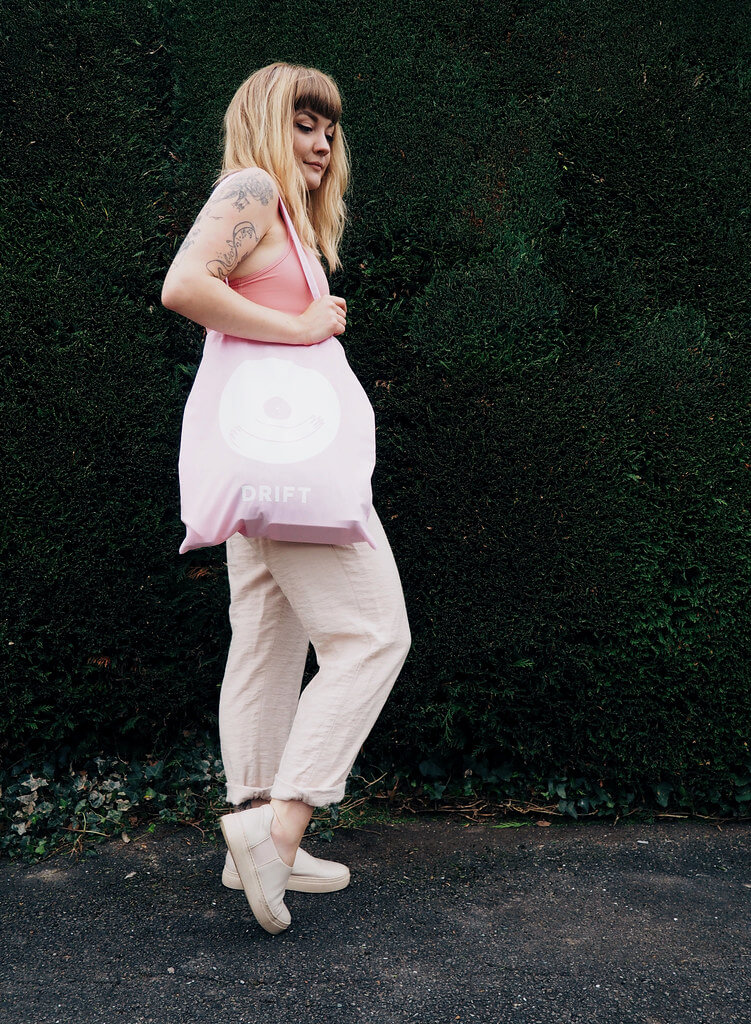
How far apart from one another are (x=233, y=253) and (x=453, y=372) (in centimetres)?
103

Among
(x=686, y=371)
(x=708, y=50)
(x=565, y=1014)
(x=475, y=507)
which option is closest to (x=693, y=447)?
(x=686, y=371)

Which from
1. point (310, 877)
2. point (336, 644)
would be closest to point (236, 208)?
point (336, 644)

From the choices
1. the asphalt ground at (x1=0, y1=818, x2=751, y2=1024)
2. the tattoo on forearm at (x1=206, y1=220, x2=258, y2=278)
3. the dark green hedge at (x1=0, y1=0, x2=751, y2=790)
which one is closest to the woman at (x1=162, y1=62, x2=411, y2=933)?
the tattoo on forearm at (x1=206, y1=220, x2=258, y2=278)

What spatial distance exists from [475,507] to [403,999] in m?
1.42

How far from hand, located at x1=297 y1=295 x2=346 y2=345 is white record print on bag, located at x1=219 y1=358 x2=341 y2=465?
0.09 m

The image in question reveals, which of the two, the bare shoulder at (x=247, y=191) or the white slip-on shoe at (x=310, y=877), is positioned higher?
the bare shoulder at (x=247, y=191)

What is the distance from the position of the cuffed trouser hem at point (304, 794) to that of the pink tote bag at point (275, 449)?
0.58m

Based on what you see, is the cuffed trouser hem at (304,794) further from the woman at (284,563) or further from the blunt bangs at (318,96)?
the blunt bangs at (318,96)

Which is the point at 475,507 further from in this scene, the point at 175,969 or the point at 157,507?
the point at 175,969

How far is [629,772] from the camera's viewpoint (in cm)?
283

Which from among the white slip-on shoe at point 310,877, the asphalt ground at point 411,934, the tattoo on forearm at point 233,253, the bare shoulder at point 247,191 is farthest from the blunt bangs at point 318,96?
the asphalt ground at point 411,934

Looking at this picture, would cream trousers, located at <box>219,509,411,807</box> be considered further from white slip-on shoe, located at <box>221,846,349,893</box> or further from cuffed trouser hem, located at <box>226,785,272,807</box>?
white slip-on shoe, located at <box>221,846,349,893</box>

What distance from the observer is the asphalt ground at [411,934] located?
189 centimetres

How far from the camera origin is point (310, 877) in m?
2.34
